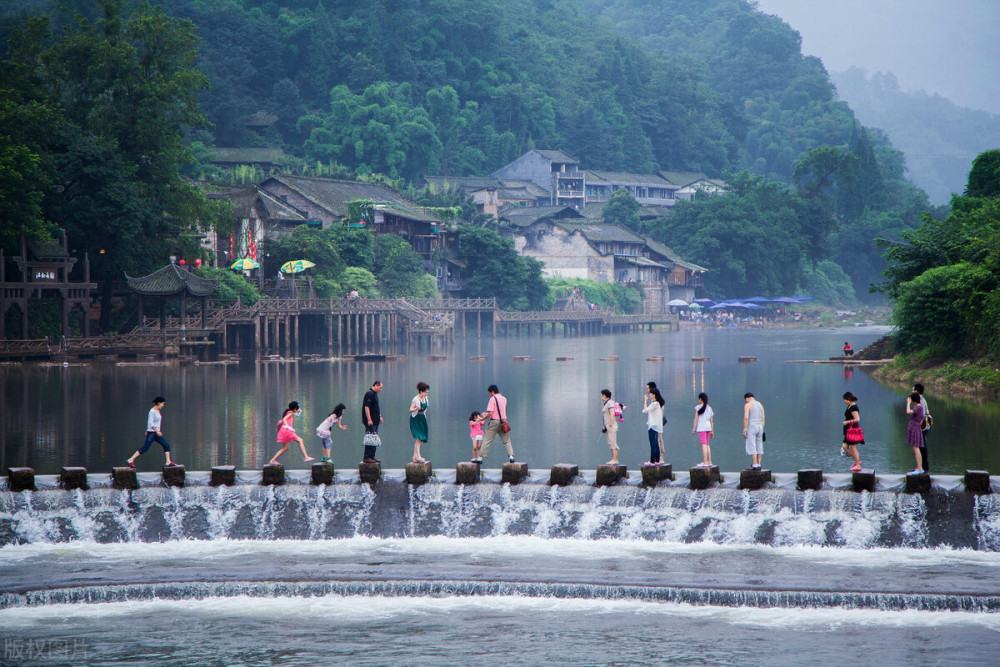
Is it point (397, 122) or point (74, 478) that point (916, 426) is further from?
point (397, 122)

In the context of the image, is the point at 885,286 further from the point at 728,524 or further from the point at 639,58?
the point at 639,58

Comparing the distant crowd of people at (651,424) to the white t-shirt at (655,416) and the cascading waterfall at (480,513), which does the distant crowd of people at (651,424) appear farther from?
the cascading waterfall at (480,513)

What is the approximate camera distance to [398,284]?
81750 mm

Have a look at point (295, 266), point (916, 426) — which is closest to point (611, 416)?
point (916, 426)

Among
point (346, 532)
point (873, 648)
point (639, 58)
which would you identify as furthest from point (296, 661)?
point (639, 58)

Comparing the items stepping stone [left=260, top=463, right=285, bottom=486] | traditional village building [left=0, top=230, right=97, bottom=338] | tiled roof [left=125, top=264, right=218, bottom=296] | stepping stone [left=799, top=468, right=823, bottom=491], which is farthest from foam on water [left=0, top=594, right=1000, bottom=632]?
tiled roof [left=125, top=264, right=218, bottom=296]

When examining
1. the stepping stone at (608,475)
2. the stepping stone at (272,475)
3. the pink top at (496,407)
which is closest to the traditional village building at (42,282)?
the stepping stone at (272,475)

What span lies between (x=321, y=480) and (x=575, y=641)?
25.9 feet

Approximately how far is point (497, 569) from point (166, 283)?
142 ft

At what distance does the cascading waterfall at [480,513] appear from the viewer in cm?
2103

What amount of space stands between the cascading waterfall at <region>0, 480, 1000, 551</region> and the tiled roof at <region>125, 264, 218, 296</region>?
122 ft

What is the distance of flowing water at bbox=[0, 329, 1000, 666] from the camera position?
1695 cm

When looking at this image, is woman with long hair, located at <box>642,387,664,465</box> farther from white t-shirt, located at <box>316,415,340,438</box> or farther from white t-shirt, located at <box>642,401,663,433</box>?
white t-shirt, located at <box>316,415,340,438</box>

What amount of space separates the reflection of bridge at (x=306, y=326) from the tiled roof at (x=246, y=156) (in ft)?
87.6
